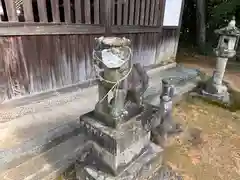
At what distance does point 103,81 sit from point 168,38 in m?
6.02

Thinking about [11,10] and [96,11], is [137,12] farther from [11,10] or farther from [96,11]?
[11,10]

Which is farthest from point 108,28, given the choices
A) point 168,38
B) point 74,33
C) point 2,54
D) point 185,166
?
point 185,166

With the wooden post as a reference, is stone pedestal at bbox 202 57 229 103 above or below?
below

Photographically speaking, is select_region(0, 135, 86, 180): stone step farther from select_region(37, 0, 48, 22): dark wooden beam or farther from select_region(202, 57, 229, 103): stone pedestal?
select_region(202, 57, 229, 103): stone pedestal

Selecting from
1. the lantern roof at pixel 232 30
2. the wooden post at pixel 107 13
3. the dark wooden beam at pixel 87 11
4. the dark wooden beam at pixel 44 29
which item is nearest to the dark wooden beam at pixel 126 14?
the wooden post at pixel 107 13

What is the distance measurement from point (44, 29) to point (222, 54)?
4778 mm

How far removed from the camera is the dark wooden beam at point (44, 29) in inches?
130

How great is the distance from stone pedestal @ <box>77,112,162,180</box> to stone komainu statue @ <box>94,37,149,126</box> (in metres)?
0.12

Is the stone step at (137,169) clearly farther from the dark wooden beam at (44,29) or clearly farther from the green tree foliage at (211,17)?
the green tree foliage at (211,17)

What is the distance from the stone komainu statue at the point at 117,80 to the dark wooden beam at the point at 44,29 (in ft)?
7.50

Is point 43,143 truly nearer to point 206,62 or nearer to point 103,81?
point 103,81

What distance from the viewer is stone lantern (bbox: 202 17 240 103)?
4977 mm

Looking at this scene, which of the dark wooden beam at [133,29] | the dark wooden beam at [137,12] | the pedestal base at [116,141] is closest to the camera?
the pedestal base at [116,141]

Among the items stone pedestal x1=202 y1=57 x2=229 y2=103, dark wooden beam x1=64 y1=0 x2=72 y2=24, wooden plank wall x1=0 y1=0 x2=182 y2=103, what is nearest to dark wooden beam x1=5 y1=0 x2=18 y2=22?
wooden plank wall x1=0 y1=0 x2=182 y2=103
